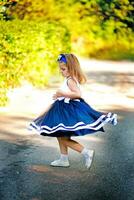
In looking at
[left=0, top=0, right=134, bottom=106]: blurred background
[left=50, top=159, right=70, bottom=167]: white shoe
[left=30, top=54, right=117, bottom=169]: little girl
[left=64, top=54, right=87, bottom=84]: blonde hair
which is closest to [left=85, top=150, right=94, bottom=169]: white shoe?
[left=30, top=54, right=117, bottom=169]: little girl

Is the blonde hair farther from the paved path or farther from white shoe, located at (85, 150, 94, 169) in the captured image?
the paved path

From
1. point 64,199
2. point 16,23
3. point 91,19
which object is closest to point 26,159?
point 64,199

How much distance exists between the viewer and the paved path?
621cm

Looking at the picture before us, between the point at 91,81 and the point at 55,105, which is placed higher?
the point at 55,105

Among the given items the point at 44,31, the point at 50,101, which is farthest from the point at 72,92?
the point at 44,31

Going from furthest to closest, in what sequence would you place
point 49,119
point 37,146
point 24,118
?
point 24,118
point 37,146
point 49,119

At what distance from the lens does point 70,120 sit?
7117 millimetres

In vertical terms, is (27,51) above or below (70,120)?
above

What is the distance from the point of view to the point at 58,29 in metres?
18.7

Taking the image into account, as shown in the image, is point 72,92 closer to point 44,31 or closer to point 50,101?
point 50,101

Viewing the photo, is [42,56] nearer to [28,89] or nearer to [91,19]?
[28,89]

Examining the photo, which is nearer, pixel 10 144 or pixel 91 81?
pixel 10 144

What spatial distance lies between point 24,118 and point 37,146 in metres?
2.52

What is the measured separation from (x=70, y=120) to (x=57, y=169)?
620mm
